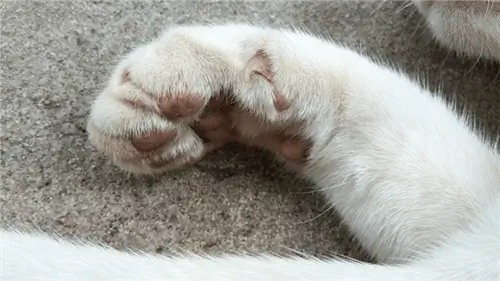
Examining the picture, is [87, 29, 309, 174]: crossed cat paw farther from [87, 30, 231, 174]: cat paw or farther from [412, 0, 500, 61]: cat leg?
[412, 0, 500, 61]: cat leg

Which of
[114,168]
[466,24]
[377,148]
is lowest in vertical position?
[114,168]

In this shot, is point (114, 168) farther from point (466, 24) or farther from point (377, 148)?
point (466, 24)

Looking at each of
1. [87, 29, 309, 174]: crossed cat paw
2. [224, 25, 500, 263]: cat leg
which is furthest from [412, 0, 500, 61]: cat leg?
[87, 29, 309, 174]: crossed cat paw

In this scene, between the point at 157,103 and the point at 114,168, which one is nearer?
the point at 157,103

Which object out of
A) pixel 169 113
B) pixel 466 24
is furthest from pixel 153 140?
pixel 466 24

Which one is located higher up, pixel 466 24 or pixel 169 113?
pixel 466 24
